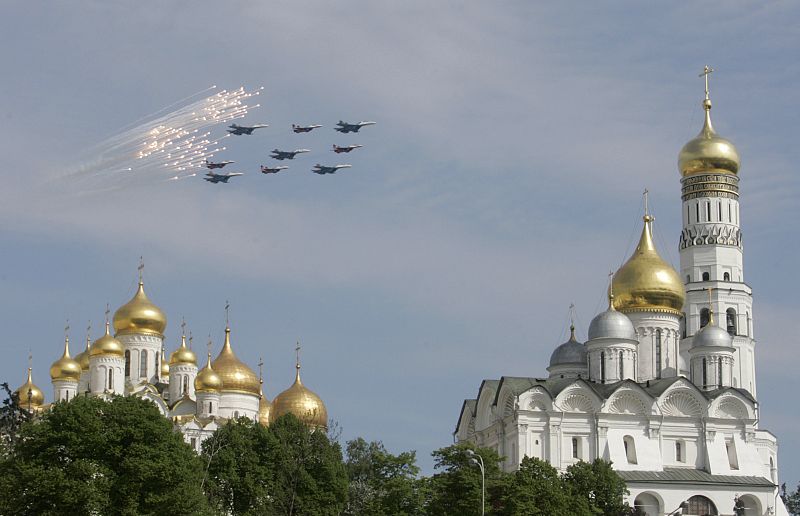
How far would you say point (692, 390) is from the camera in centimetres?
7962

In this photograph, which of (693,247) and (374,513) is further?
(693,247)

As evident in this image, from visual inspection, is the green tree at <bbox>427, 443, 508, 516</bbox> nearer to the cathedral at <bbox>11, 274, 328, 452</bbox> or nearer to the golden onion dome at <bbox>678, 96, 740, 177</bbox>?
the cathedral at <bbox>11, 274, 328, 452</bbox>

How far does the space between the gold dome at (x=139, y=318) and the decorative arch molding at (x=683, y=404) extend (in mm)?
27474

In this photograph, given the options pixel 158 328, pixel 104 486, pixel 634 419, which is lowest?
pixel 104 486

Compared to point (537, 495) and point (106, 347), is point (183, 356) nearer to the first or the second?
point (106, 347)

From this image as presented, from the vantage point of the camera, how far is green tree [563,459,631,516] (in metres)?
68.2

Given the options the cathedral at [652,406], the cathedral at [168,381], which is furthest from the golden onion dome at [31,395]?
the cathedral at [652,406]

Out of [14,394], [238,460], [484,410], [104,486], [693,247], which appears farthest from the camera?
[693,247]

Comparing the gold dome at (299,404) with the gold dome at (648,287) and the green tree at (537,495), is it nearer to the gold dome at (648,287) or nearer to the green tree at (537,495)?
the gold dome at (648,287)

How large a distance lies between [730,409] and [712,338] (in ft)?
13.8

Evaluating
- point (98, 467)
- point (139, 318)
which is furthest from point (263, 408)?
point (98, 467)

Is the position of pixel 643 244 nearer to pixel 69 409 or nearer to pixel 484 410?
pixel 484 410

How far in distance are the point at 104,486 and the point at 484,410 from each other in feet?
96.9

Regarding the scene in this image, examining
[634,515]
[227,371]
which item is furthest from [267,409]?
[634,515]
